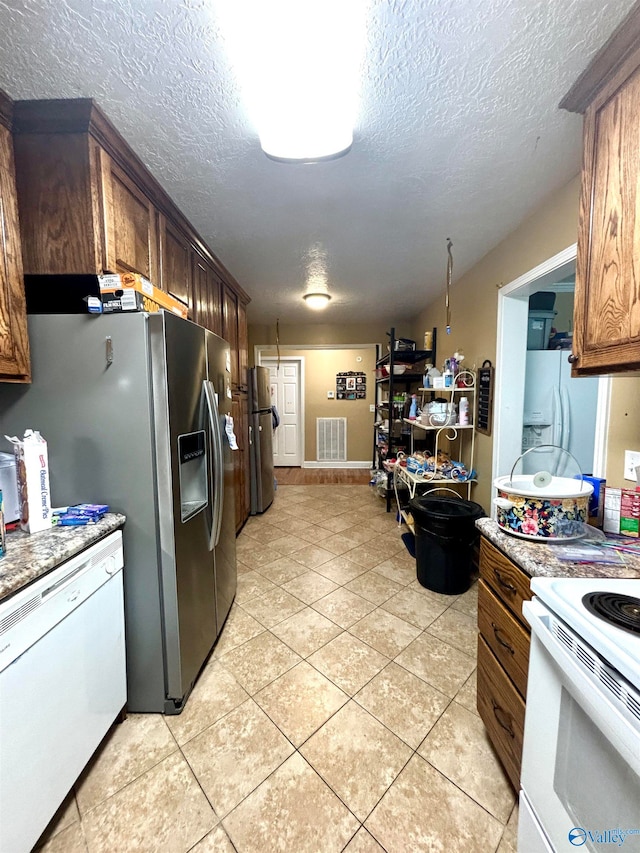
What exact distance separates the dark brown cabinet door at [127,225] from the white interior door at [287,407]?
3888mm

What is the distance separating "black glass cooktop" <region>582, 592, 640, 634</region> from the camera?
0.67 m

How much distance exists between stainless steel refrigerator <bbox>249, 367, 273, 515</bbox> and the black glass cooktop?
3.07 metres

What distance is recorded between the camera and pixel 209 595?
1.60 m

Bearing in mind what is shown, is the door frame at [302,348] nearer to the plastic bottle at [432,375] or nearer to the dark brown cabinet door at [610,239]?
the plastic bottle at [432,375]

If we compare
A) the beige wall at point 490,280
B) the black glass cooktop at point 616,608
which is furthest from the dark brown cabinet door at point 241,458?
the black glass cooktop at point 616,608

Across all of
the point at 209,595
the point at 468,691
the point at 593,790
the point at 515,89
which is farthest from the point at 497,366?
the point at 209,595

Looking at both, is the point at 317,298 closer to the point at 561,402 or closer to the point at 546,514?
the point at 561,402

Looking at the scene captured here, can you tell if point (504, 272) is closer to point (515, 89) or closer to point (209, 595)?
point (515, 89)

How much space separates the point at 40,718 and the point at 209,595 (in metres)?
0.74

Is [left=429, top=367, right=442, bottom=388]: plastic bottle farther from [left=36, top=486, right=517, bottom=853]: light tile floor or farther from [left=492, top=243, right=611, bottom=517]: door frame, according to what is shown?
[left=36, top=486, right=517, bottom=853]: light tile floor

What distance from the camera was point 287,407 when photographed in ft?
18.9

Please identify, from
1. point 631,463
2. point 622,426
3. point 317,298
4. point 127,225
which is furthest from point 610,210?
point 317,298

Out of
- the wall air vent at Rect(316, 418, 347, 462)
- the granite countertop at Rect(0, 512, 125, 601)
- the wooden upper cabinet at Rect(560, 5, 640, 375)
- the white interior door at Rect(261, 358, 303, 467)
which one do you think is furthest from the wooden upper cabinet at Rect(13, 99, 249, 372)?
the wall air vent at Rect(316, 418, 347, 462)

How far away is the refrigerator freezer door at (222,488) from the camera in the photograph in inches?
63.1
